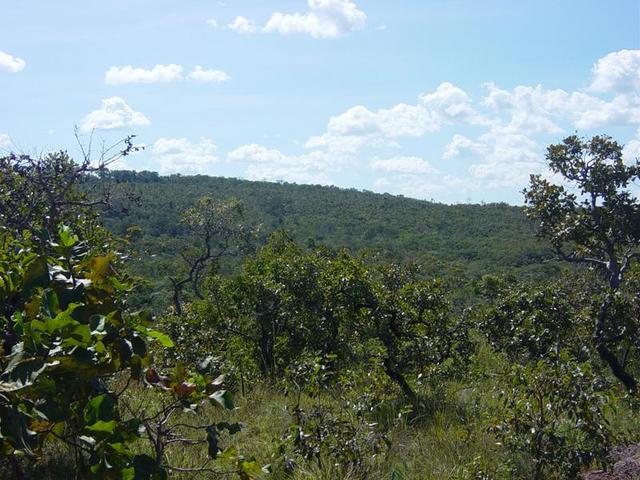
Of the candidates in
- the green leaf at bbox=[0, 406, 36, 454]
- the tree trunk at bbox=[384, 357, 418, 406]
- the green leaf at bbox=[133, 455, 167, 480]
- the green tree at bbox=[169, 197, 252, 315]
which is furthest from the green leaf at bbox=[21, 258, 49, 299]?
the green tree at bbox=[169, 197, 252, 315]

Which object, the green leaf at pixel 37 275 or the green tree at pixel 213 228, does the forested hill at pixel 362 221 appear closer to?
the green tree at pixel 213 228

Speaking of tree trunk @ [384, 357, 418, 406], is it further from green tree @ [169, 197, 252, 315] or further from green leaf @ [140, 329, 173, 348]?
green tree @ [169, 197, 252, 315]

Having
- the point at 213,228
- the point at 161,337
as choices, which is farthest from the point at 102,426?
the point at 213,228

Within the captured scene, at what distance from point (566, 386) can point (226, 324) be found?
5.21 metres

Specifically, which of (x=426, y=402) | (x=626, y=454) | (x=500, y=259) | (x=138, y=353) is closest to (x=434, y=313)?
(x=426, y=402)

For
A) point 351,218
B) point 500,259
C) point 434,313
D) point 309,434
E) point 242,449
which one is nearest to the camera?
point 309,434

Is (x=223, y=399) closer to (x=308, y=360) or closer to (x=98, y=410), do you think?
(x=98, y=410)

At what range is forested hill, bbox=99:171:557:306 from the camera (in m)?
39.3

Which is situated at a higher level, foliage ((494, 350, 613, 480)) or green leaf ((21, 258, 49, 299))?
green leaf ((21, 258, 49, 299))

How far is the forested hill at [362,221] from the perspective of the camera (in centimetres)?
3931

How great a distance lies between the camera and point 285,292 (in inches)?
310

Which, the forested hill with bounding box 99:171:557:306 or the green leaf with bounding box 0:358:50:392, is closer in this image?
the green leaf with bounding box 0:358:50:392

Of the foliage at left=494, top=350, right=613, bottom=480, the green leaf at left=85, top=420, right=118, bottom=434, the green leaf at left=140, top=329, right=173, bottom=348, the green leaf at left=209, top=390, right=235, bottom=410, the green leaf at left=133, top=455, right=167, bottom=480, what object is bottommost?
the foliage at left=494, top=350, right=613, bottom=480

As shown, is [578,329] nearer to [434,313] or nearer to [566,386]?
[434,313]
